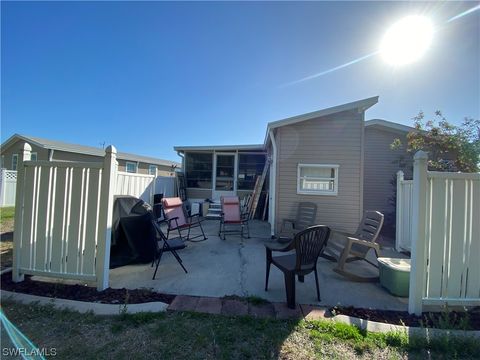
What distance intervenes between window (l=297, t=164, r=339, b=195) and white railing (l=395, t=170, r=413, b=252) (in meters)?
1.48

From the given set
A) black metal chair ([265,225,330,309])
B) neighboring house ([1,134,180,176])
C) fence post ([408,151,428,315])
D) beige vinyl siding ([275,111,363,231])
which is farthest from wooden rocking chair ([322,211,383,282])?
neighboring house ([1,134,180,176])

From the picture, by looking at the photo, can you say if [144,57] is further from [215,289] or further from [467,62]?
[467,62]

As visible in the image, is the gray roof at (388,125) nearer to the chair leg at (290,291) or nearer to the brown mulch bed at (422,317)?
the brown mulch bed at (422,317)

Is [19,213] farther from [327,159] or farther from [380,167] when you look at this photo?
[380,167]

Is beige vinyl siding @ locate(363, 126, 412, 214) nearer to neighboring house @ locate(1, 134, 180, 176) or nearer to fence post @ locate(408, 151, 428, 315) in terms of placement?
fence post @ locate(408, 151, 428, 315)

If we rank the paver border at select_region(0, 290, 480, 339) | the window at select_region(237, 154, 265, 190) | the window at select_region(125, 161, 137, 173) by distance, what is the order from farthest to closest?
the window at select_region(125, 161, 137, 173) → the window at select_region(237, 154, 265, 190) → the paver border at select_region(0, 290, 480, 339)

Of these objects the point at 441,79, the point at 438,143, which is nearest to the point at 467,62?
the point at 441,79

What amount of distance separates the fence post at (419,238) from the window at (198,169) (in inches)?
334

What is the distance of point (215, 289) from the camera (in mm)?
2836

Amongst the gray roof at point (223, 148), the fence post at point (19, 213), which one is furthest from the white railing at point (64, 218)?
the gray roof at point (223, 148)

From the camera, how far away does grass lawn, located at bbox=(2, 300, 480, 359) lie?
171 centimetres

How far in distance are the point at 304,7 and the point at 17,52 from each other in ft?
23.4

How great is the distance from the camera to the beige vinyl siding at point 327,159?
5.73 meters

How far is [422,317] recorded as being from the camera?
2.31 meters
